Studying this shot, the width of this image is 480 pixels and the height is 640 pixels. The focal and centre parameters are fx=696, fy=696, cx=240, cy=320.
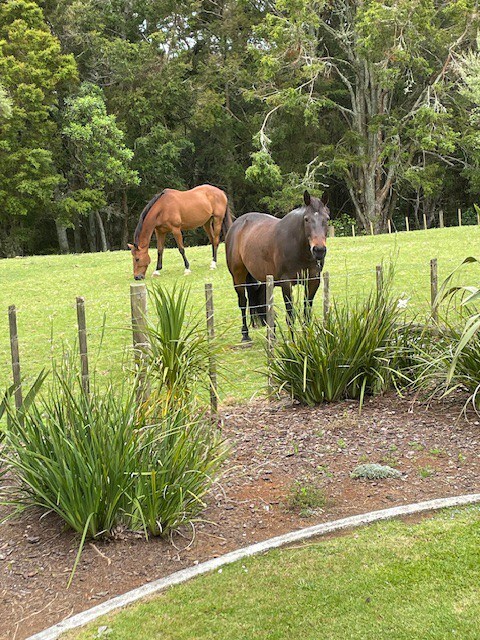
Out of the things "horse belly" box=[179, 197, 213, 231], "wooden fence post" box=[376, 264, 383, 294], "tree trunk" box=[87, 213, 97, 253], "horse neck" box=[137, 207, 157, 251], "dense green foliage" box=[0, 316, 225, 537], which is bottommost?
"dense green foliage" box=[0, 316, 225, 537]

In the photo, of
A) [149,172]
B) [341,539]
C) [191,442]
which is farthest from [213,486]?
[149,172]

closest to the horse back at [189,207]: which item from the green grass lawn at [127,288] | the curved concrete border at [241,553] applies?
the green grass lawn at [127,288]

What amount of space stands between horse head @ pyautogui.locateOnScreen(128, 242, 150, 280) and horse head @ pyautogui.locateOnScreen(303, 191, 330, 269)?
286 inches

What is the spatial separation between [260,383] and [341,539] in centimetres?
378

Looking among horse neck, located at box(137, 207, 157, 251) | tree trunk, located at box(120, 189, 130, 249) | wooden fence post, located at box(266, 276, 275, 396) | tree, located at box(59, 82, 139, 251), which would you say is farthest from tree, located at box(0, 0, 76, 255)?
wooden fence post, located at box(266, 276, 275, 396)

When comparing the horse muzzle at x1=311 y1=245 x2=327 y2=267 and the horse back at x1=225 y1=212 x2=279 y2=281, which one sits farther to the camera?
the horse back at x1=225 y1=212 x2=279 y2=281

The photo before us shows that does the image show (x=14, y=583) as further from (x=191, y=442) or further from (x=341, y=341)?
(x=341, y=341)

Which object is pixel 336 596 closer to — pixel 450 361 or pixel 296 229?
pixel 450 361

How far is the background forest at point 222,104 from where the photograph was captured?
3003 centimetres

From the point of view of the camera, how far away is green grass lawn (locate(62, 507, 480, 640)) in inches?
120

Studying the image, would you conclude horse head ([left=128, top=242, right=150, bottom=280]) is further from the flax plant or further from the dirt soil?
the flax plant

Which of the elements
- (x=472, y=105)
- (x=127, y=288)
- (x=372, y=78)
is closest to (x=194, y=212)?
(x=127, y=288)

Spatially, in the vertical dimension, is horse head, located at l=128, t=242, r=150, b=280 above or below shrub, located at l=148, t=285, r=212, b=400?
above

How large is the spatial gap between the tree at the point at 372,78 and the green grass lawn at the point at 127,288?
34.5 ft
